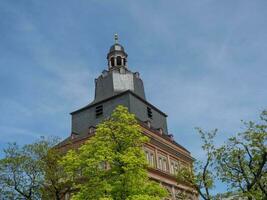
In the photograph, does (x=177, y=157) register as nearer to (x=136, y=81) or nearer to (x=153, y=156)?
(x=153, y=156)

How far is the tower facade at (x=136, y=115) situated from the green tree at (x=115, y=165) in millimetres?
15753

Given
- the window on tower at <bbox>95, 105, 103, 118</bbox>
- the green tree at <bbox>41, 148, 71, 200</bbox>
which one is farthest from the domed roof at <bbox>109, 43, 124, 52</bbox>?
the green tree at <bbox>41, 148, 71, 200</bbox>

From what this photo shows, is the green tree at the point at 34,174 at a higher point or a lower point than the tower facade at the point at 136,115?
lower

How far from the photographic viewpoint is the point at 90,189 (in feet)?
81.6

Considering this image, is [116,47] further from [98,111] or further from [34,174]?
[34,174]

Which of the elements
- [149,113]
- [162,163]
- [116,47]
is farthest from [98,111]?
[116,47]

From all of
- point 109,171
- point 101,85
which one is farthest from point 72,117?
point 109,171

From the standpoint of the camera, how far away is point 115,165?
83.2 ft

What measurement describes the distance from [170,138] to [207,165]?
27.5 meters

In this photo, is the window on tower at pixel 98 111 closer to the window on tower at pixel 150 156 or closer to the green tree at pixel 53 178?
the window on tower at pixel 150 156

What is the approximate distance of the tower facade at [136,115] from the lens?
44.2 meters

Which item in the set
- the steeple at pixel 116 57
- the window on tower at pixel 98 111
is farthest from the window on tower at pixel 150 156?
the steeple at pixel 116 57

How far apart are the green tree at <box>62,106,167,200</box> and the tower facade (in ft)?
51.7

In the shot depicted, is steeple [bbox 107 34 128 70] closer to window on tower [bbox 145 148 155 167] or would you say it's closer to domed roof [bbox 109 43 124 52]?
domed roof [bbox 109 43 124 52]
